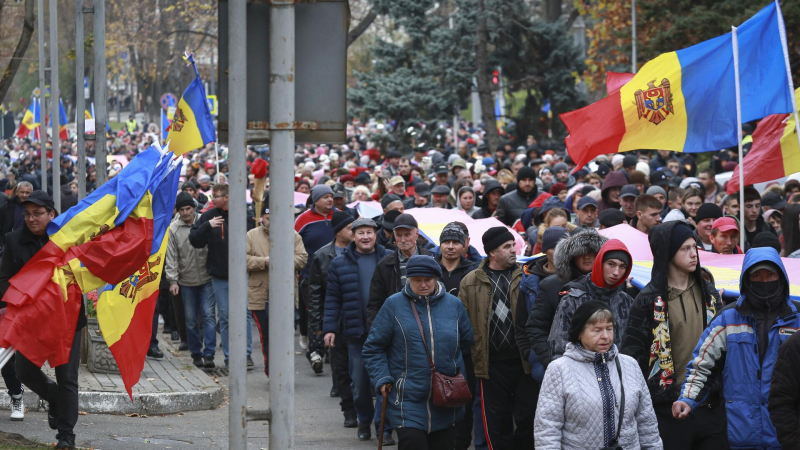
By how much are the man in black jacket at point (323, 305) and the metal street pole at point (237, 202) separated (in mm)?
5450

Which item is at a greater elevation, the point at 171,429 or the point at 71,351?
the point at 71,351

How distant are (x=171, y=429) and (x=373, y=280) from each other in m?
2.35

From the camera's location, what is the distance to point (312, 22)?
439 cm

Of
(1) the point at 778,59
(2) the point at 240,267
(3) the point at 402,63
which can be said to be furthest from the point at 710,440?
(3) the point at 402,63

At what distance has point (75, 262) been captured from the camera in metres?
7.92

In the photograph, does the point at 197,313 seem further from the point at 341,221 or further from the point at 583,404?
the point at 583,404

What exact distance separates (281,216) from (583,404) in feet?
5.93

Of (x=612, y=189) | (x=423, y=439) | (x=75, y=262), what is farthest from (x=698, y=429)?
(x=612, y=189)

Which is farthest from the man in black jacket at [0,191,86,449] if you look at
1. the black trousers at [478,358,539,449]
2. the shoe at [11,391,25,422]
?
the black trousers at [478,358,539,449]

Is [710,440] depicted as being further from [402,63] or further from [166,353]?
[402,63]

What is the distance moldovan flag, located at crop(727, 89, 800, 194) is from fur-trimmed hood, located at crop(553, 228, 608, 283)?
164 inches

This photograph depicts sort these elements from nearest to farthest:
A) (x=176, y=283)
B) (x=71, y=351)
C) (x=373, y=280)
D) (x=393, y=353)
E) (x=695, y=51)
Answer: (x=393, y=353) < (x=71, y=351) < (x=373, y=280) < (x=695, y=51) < (x=176, y=283)

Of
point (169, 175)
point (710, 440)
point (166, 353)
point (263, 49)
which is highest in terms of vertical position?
point (263, 49)

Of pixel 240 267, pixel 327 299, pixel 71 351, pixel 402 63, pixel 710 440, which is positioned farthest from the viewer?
pixel 402 63
